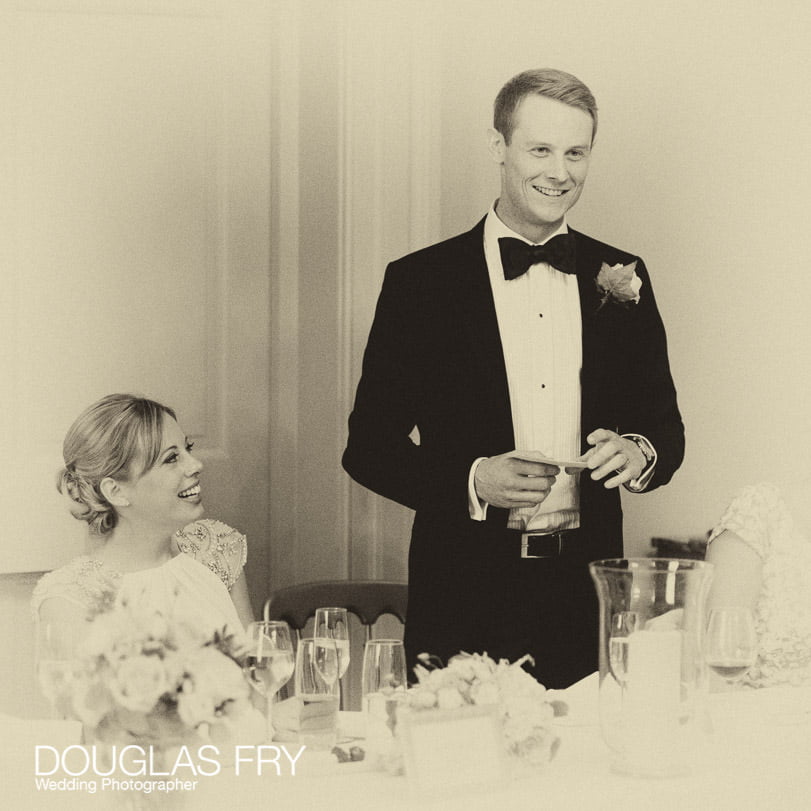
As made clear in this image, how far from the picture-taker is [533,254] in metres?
2.72

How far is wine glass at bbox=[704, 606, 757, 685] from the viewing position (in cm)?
182

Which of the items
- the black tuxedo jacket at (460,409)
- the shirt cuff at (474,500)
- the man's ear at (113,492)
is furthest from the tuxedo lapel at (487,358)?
the man's ear at (113,492)

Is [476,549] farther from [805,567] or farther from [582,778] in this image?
[582,778]

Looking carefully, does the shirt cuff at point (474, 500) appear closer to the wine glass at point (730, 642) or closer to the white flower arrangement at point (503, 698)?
the wine glass at point (730, 642)

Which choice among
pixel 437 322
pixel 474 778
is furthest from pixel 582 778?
pixel 437 322

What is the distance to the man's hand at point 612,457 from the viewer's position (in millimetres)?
2471

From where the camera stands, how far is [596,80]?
3135 mm

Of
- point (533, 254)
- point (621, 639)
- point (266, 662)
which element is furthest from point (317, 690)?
point (533, 254)

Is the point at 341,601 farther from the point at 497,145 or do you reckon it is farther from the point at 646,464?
the point at 497,145

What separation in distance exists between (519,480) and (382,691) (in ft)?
2.95

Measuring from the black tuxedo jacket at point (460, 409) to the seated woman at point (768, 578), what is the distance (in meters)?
0.27

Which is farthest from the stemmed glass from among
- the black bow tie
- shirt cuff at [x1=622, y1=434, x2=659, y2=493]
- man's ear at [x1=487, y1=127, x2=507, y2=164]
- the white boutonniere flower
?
man's ear at [x1=487, y1=127, x2=507, y2=164]

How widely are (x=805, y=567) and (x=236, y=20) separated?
177 cm

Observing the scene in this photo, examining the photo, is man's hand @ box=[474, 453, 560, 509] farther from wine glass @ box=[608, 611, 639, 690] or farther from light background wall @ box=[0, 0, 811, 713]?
wine glass @ box=[608, 611, 639, 690]
